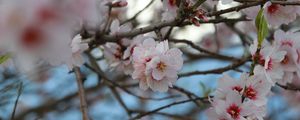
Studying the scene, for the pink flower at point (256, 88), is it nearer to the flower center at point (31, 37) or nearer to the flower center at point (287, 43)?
the flower center at point (287, 43)

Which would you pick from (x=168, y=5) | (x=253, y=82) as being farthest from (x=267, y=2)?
(x=168, y=5)

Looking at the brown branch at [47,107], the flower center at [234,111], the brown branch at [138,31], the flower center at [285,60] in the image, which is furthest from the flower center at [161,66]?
the brown branch at [47,107]

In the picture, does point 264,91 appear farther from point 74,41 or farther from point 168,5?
point 74,41

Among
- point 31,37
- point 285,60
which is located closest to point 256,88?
point 285,60

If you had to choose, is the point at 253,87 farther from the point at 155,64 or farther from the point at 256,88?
the point at 155,64

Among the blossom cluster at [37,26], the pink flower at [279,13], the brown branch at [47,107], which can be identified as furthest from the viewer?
the brown branch at [47,107]

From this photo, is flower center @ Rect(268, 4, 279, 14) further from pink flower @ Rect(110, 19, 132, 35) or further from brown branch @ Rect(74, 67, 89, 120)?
brown branch @ Rect(74, 67, 89, 120)
